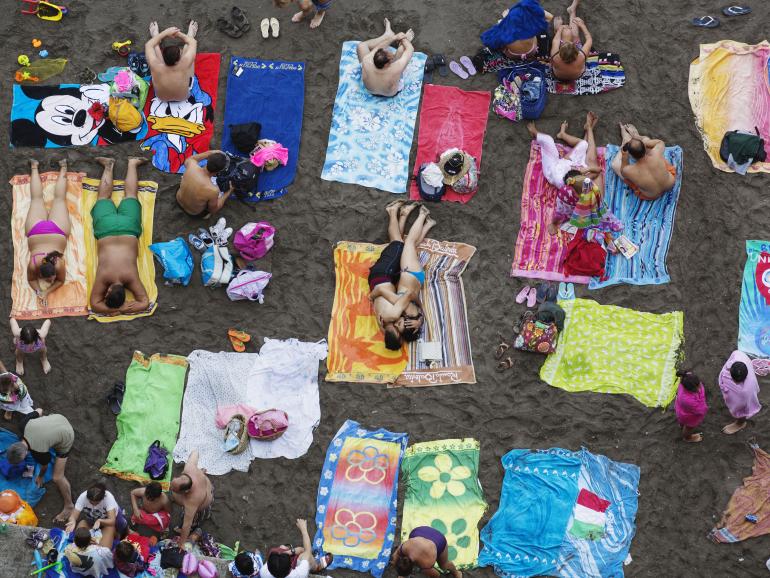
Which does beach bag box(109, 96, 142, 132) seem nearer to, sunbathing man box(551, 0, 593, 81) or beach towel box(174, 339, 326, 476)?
beach towel box(174, 339, 326, 476)

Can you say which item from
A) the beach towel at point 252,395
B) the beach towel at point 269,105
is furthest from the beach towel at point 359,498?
the beach towel at point 269,105

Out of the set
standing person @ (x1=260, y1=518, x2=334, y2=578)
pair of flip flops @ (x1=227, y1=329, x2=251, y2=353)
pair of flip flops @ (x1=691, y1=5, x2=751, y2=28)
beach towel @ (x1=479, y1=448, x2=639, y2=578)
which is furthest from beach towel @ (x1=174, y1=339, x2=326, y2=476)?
pair of flip flops @ (x1=691, y1=5, x2=751, y2=28)

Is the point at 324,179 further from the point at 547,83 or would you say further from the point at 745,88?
the point at 745,88

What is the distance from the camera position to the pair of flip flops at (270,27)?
13.9m

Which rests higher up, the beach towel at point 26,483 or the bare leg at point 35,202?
the bare leg at point 35,202

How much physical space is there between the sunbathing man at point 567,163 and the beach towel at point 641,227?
0.23 m

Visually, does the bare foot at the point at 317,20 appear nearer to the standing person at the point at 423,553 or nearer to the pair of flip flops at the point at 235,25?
the pair of flip flops at the point at 235,25

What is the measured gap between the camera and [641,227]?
12.7 meters

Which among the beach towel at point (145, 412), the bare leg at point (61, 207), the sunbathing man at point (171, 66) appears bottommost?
the beach towel at point (145, 412)

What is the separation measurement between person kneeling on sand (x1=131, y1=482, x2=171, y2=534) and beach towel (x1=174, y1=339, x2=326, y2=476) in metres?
0.64

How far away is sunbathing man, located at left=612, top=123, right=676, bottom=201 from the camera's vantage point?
12406mm

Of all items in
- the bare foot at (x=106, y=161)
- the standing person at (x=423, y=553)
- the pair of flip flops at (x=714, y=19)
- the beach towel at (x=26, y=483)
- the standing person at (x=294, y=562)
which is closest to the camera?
the standing person at (x=294, y=562)

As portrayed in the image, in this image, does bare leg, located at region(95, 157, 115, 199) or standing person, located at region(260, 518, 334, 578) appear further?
bare leg, located at region(95, 157, 115, 199)

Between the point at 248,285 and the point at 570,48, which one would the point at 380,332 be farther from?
the point at 570,48
